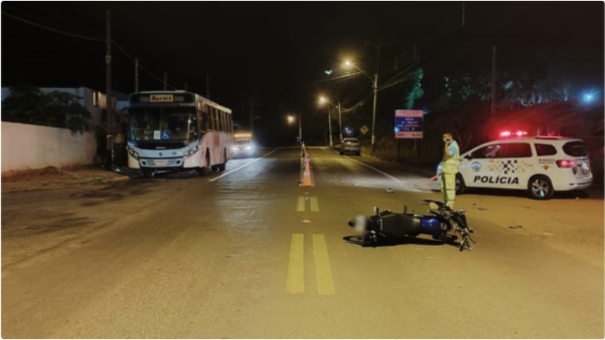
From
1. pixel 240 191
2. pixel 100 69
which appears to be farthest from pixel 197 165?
pixel 100 69

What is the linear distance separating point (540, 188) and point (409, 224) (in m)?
8.82

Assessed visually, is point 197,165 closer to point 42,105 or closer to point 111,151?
point 111,151

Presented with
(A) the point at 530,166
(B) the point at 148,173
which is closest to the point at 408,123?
(B) the point at 148,173

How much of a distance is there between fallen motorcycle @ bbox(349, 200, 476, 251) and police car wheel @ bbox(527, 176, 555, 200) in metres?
7.70

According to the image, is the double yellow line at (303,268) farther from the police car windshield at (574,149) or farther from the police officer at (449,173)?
the police car windshield at (574,149)

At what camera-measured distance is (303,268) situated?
7.19m

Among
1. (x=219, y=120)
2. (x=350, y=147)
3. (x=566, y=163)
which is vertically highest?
(x=219, y=120)

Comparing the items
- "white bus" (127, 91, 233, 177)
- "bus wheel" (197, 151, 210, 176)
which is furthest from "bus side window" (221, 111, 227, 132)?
"white bus" (127, 91, 233, 177)

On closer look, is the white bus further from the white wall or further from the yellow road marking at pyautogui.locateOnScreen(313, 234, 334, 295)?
the yellow road marking at pyautogui.locateOnScreen(313, 234, 334, 295)

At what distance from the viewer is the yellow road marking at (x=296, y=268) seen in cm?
626

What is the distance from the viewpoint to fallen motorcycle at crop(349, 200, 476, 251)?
8.38m

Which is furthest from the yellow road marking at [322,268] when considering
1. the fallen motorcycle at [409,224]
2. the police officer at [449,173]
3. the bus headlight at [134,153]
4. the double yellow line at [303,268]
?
the bus headlight at [134,153]

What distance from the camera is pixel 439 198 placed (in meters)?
16.3

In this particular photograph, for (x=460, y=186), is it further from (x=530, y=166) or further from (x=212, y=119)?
(x=212, y=119)
